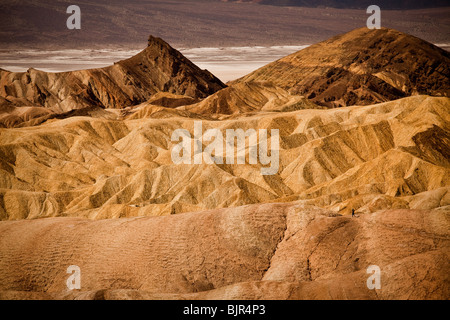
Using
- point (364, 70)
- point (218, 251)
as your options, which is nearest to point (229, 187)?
point (218, 251)
